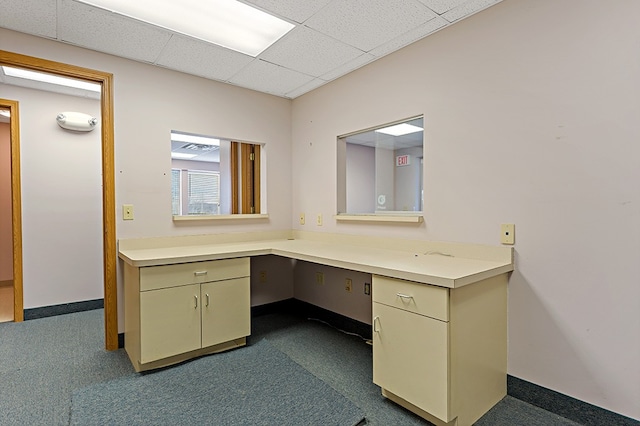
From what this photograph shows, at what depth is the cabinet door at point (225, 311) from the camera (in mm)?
2430

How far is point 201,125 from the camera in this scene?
306 cm

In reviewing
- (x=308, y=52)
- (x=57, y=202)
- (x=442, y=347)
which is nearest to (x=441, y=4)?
(x=308, y=52)

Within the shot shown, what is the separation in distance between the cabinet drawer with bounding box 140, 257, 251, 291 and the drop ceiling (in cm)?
159

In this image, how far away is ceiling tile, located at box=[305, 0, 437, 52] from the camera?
1.96 meters

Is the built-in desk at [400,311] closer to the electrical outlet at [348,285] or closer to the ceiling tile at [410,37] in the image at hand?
the electrical outlet at [348,285]

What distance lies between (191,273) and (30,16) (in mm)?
1892

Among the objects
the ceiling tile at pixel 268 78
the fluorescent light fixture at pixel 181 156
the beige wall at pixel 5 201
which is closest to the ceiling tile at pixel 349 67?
the ceiling tile at pixel 268 78

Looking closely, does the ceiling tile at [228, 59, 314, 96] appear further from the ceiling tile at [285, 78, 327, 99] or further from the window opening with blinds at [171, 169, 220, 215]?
the window opening with blinds at [171, 169, 220, 215]

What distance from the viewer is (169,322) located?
2271mm

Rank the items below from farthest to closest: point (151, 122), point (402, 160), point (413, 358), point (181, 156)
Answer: point (181, 156), point (402, 160), point (151, 122), point (413, 358)

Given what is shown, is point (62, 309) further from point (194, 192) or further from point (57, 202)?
point (194, 192)

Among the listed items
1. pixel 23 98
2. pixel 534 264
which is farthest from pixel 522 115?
pixel 23 98

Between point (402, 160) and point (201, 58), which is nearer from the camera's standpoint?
point (201, 58)

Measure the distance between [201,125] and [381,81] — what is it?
164cm
